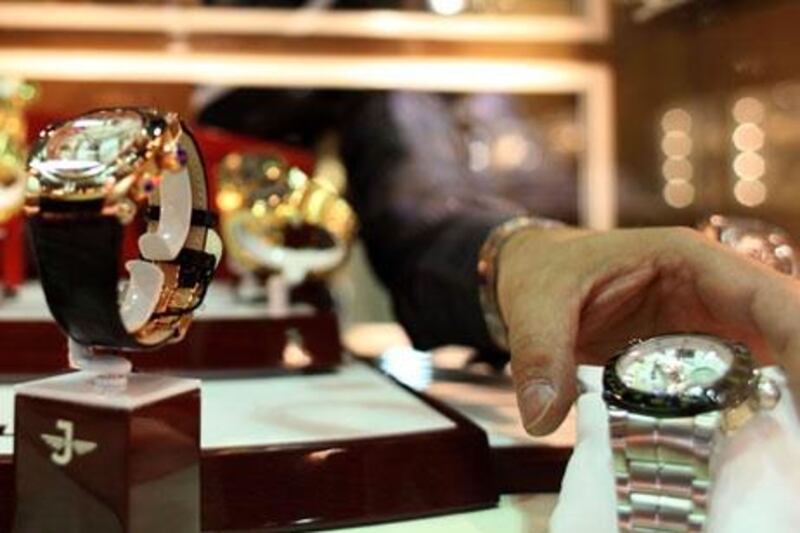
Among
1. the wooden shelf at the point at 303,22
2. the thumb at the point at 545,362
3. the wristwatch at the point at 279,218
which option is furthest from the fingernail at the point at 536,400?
the wooden shelf at the point at 303,22

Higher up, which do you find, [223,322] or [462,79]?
[462,79]

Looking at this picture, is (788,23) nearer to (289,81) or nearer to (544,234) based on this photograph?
(289,81)

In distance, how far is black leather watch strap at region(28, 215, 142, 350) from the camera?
317 mm

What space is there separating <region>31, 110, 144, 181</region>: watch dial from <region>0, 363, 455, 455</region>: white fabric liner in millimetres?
121

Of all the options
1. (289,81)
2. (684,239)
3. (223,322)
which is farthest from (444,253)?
(289,81)

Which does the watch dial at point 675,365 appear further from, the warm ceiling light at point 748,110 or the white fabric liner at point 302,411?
the warm ceiling light at point 748,110

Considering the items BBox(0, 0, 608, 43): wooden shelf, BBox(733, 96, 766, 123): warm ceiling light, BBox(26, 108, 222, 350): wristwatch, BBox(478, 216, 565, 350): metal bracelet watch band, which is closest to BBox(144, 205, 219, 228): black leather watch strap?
BBox(26, 108, 222, 350): wristwatch

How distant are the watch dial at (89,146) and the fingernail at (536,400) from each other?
0.53 feet

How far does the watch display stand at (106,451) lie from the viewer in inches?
12.6

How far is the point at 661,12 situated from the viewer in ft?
3.52

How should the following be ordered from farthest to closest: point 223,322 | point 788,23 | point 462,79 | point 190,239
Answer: point 462,79 → point 788,23 → point 223,322 → point 190,239

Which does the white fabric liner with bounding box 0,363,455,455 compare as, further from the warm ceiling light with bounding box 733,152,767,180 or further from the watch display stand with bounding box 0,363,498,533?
the warm ceiling light with bounding box 733,152,767,180

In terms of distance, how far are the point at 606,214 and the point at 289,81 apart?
37 centimetres

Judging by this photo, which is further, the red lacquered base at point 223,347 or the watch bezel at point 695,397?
the red lacquered base at point 223,347
